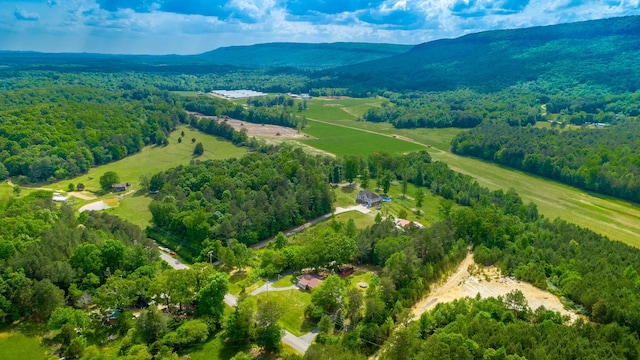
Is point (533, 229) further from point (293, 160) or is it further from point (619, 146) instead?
point (619, 146)

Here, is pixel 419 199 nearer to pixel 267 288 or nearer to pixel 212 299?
pixel 267 288

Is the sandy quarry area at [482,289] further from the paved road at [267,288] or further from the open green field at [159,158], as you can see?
the open green field at [159,158]

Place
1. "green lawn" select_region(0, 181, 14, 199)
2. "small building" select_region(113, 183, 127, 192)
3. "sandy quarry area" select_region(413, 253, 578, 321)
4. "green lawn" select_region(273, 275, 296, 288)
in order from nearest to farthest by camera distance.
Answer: "sandy quarry area" select_region(413, 253, 578, 321)
"green lawn" select_region(273, 275, 296, 288)
"green lawn" select_region(0, 181, 14, 199)
"small building" select_region(113, 183, 127, 192)

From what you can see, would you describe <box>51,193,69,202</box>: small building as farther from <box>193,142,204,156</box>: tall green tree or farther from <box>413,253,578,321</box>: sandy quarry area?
<box>413,253,578,321</box>: sandy quarry area

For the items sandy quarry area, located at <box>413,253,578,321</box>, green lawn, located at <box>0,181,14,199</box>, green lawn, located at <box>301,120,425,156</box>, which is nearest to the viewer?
sandy quarry area, located at <box>413,253,578,321</box>

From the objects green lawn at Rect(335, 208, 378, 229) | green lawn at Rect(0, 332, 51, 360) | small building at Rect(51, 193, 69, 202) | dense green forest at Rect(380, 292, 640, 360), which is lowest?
small building at Rect(51, 193, 69, 202)

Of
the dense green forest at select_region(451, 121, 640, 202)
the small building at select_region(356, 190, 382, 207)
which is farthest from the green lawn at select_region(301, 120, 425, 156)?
the small building at select_region(356, 190, 382, 207)

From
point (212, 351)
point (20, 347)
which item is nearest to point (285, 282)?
point (212, 351)
